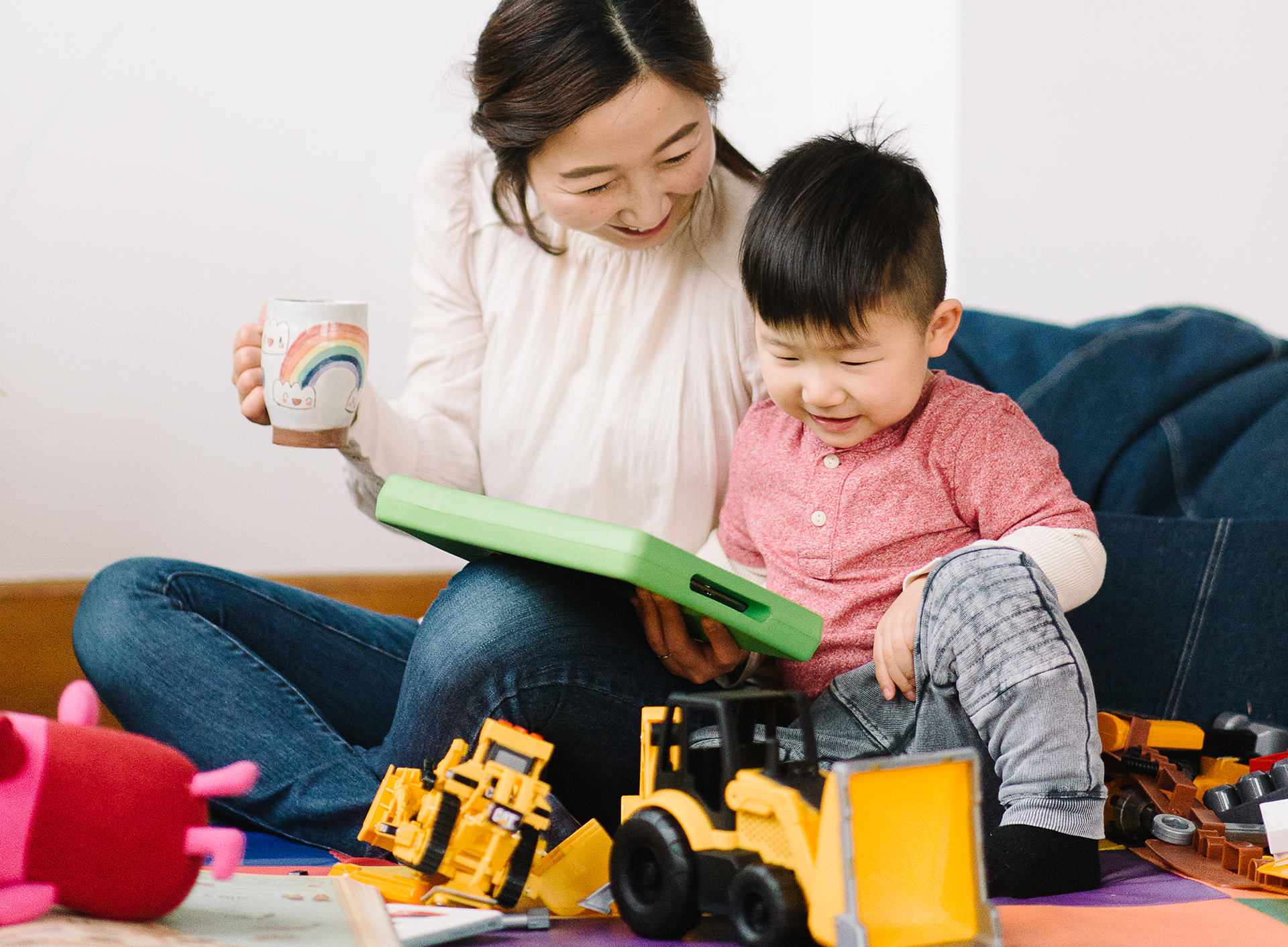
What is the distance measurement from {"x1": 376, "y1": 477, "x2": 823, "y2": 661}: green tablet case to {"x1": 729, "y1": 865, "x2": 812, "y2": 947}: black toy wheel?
178 millimetres

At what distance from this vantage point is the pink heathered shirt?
2.96 ft

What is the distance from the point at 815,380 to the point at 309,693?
604 mm

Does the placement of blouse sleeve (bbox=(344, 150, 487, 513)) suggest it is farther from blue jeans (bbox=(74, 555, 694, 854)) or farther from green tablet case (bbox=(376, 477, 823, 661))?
green tablet case (bbox=(376, 477, 823, 661))

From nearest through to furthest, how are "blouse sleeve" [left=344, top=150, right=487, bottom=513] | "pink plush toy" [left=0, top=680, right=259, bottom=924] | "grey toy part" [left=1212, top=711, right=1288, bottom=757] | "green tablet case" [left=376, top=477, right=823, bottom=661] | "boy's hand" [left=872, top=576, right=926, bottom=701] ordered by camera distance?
"pink plush toy" [left=0, top=680, right=259, bottom=924] < "green tablet case" [left=376, top=477, right=823, bottom=661] < "boy's hand" [left=872, top=576, right=926, bottom=701] < "grey toy part" [left=1212, top=711, right=1288, bottom=757] < "blouse sleeve" [left=344, top=150, right=487, bottom=513]

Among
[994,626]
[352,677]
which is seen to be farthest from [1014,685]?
[352,677]

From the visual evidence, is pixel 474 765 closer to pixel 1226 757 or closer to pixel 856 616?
pixel 856 616

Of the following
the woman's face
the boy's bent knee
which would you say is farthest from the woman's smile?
the boy's bent knee

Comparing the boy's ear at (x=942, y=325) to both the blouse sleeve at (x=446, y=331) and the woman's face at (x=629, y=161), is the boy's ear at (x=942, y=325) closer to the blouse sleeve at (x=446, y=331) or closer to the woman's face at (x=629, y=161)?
the woman's face at (x=629, y=161)

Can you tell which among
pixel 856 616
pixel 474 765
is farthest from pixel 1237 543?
pixel 474 765

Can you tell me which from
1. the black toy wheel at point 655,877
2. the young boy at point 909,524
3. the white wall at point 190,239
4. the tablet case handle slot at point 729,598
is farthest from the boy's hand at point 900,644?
the white wall at point 190,239

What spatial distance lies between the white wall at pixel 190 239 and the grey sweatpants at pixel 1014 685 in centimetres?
105

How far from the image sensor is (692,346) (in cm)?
113

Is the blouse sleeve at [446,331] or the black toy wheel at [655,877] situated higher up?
the blouse sleeve at [446,331]

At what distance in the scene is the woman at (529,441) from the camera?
894 millimetres
